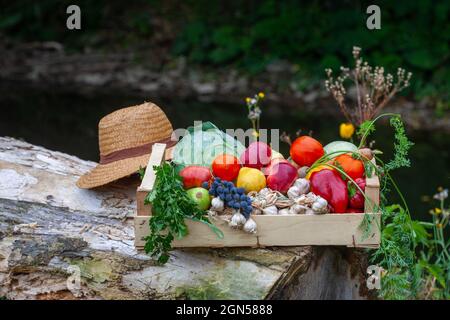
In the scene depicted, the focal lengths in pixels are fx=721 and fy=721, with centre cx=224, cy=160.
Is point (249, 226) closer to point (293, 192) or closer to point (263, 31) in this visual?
point (293, 192)

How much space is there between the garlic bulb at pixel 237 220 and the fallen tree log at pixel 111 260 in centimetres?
16

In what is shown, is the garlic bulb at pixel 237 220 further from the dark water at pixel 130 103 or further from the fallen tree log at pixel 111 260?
the dark water at pixel 130 103

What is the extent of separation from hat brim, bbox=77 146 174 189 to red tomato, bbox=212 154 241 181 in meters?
0.47

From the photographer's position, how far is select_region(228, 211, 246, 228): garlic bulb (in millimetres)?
2484

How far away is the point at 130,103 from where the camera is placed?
27.1 feet

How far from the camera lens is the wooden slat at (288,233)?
2551mm

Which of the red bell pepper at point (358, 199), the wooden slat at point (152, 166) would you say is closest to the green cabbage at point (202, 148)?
the wooden slat at point (152, 166)

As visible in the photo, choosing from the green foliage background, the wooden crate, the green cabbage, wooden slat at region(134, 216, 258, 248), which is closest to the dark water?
the green foliage background

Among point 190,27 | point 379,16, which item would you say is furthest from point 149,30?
point 379,16

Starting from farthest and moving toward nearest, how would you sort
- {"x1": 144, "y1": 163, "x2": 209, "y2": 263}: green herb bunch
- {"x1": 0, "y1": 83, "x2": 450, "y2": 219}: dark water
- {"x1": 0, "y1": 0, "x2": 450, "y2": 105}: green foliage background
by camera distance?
1. {"x1": 0, "y1": 0, "x2": 450, "y2": 105}: green foliage background
2. {"x1": 0, "y1": 83, "x2": 450, "y2": 219}: dark water
3. {"x1": 144, "y1": 163, "x2": 209, "y2": 263}: green herb bunch

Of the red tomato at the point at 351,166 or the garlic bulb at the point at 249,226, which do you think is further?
the red tomato at the point at 351,166

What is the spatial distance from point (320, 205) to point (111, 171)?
105 cm

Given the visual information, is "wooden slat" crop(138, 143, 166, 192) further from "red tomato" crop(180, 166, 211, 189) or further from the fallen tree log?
the fallen tree log
